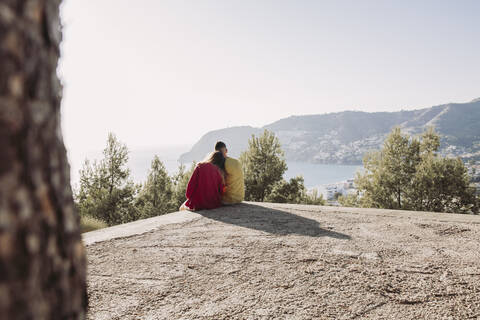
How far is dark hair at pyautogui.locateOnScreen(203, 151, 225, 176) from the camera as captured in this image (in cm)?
646

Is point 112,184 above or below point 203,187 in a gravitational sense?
below

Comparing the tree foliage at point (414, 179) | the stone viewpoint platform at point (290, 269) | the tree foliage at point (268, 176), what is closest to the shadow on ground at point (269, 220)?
the stone viewpoint platform at point (290, 269)

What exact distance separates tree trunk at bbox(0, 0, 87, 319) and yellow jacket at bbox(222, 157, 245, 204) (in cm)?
579

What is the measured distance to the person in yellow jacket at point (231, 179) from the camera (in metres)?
6.55

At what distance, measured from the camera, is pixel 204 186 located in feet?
20.4

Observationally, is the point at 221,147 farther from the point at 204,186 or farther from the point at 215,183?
the point at 204,186

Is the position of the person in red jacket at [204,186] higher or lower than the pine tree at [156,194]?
higher

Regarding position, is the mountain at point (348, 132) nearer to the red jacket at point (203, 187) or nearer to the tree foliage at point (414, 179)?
the tree foliage at point (414, 179)

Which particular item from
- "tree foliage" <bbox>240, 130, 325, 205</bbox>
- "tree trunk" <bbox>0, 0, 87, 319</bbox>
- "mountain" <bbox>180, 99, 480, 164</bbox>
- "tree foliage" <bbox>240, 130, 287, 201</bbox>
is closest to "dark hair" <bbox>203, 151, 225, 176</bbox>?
"tree trunk" <bbox>0, 0, 87, 319</bbox>

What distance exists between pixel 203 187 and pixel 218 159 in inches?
28.4

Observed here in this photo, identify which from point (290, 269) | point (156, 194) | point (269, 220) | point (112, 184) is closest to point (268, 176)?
point (156, 194)

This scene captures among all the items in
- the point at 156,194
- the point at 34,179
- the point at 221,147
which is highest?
the point at 221,147

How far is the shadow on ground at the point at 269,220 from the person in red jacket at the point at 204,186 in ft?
0.95

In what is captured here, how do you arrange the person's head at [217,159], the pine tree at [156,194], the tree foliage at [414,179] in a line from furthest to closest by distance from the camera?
the pine tree at [156,194]
the tree foliage at [414,179]
the person's head at [217,159]
